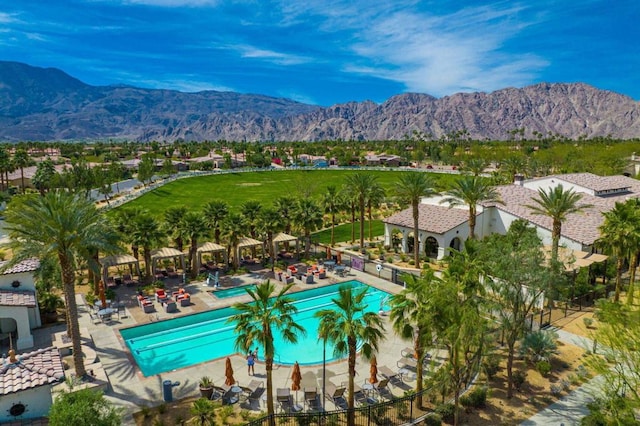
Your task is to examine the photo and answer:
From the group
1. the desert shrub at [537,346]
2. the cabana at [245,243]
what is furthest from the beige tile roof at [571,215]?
the cabana at [245,243]

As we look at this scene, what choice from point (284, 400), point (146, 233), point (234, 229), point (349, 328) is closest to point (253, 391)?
point (284, 400)

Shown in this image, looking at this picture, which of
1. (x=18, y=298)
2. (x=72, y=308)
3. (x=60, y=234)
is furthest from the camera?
(x=18, y=298)

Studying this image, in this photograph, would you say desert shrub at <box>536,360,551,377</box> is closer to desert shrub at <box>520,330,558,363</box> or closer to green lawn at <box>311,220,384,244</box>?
desert shrub at <box>520,330,558,363</box>

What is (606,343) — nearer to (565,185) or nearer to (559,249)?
(559,249)

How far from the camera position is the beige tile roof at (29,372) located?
16344 mm

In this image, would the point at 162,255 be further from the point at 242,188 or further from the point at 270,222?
the point at 242,188

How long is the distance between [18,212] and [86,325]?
10.0m

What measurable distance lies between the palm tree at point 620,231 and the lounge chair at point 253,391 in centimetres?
2426

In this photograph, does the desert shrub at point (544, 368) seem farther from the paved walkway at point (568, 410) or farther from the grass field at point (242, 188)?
the grass field at point (242, 188)

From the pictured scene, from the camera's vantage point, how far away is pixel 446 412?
18.1 meters

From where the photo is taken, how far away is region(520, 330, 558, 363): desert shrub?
2242cm

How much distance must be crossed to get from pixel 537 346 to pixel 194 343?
19064mm

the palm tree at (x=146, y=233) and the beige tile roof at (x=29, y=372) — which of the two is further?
the palm tree at (x=146, y=233)

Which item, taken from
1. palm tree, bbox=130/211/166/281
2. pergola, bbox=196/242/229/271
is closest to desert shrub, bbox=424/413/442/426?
palm tree, bbox=130/211/166/281
